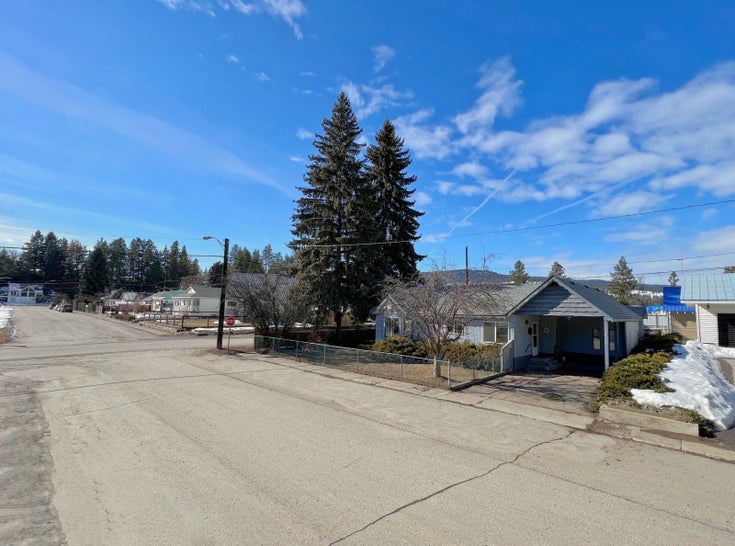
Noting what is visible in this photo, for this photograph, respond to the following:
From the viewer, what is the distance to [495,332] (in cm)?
1964

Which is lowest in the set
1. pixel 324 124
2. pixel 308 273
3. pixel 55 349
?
pixel 55 349

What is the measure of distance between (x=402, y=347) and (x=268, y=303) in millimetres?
8753

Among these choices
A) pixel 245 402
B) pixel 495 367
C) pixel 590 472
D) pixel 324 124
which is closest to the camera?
pixel 590 472

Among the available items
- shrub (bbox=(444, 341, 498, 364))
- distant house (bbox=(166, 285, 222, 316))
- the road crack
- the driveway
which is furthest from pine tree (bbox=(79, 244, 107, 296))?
the road crack

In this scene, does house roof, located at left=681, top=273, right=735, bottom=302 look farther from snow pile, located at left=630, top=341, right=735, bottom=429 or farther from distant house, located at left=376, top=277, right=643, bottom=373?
snow pile, located at left=630, top=341, right=735, bottom=429

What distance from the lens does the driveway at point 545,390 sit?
11526 mm

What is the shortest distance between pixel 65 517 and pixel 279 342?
666 inches

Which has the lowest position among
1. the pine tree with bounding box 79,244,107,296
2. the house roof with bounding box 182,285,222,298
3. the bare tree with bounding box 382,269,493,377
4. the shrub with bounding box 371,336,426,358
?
the shrub with bounding box 371,336,426,358

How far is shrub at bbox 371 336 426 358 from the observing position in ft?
69.4

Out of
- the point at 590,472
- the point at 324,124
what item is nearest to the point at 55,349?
the point at 324,124

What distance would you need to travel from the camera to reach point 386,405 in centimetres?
1088

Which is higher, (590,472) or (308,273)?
(308,273)

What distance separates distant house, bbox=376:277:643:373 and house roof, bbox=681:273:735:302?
3.35 meters

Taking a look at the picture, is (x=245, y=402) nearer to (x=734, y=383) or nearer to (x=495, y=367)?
(x=495, y=367)
